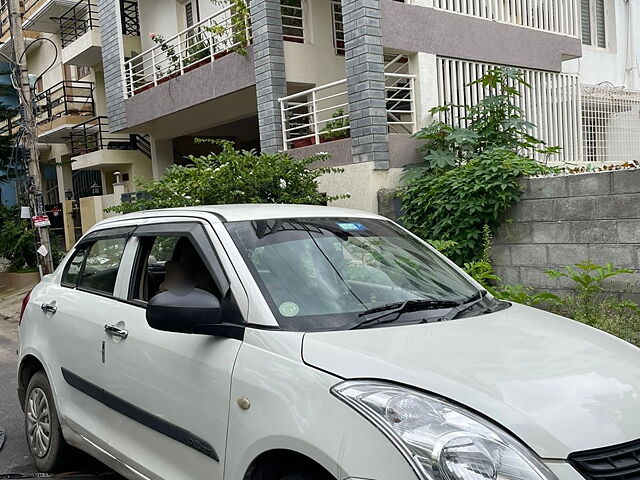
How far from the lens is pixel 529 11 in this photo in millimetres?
11977

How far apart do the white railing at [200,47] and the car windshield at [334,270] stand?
30.1 ft

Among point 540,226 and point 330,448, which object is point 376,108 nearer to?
point 540,226

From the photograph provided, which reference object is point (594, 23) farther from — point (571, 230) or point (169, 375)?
point (169, 375)

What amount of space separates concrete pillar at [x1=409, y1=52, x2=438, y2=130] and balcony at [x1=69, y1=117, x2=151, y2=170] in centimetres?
1144

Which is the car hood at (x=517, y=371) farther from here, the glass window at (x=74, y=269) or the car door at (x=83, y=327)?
the glass window at (x=74, y=269)

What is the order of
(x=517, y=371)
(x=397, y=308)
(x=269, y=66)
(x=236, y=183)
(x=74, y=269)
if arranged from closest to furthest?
(x=517, y=371), (x=397, y=308), (x=74, y=269), (x=236, y=183), (x=269, y=66)

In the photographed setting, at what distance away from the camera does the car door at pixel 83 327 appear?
3693mm

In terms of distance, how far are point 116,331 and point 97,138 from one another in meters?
17.8

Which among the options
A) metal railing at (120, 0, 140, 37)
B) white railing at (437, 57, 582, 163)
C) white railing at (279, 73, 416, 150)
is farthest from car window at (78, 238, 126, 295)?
metal railing at (120, 0, 140, 37)

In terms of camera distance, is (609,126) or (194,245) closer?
(194,245)

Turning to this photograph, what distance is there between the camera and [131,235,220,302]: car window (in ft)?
11.4

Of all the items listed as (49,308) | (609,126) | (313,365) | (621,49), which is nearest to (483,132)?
(609,126)

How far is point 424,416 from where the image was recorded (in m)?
2.17

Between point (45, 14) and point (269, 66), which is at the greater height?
point (45, 14)
